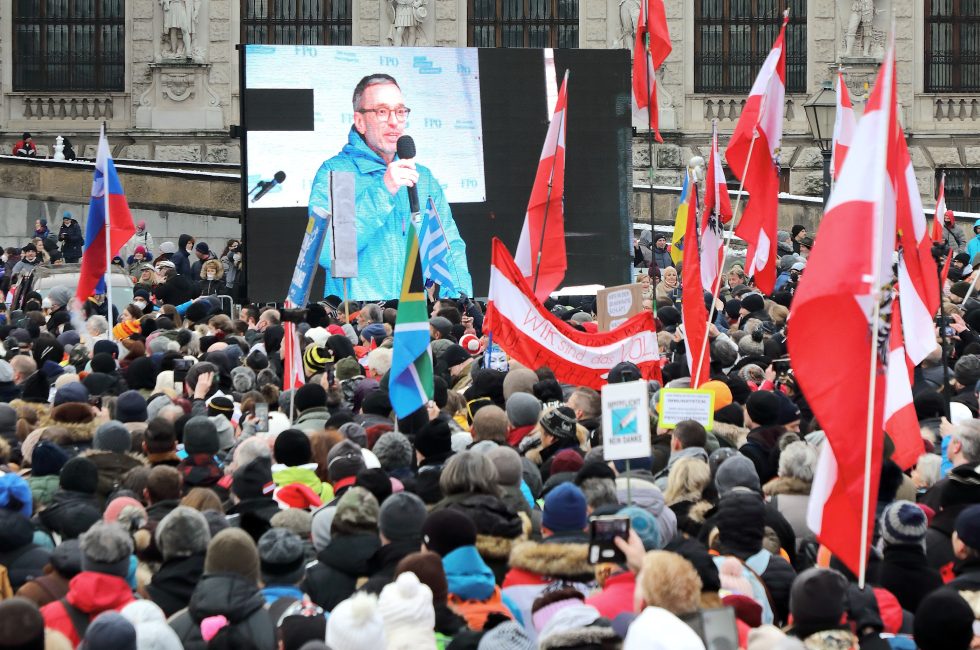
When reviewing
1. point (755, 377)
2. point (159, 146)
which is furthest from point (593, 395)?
point (159, 146)

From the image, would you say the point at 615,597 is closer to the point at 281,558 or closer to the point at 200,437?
the point at 281,558

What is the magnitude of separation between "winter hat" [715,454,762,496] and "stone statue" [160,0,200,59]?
26.4 m

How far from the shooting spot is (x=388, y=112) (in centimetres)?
2019

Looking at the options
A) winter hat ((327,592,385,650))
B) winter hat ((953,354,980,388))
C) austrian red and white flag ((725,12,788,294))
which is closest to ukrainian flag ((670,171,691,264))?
austrian red and white flag ((725,12,788,294))

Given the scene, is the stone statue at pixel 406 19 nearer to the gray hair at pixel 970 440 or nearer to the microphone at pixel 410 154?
the microphone at pixel 410 154

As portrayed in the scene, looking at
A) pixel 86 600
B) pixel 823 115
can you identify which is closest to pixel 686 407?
pixel 86 600

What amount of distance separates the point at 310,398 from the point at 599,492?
121 inches

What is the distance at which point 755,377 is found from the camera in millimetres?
11906

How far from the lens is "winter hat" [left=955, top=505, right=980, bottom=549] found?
7.18 meters

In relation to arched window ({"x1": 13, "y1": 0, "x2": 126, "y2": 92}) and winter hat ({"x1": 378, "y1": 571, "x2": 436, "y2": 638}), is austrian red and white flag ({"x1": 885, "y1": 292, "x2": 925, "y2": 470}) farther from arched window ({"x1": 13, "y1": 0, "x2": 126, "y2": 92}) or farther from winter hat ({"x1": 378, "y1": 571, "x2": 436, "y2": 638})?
arched window ({"x1": 13, "y1": 0, "x2": 126, "y2": 92})

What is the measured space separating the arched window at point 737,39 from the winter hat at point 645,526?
2748cm

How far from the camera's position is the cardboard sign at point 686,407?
9695 millimetres

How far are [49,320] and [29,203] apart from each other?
12.5 metres

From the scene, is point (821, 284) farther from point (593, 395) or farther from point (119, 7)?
point (119, 7)
